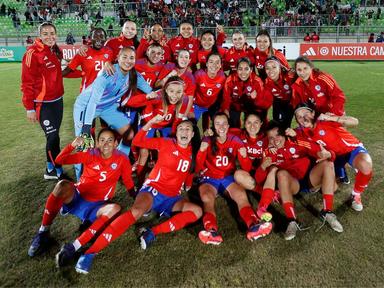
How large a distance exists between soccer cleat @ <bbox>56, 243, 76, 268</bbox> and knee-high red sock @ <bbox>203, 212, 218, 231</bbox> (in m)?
1.33

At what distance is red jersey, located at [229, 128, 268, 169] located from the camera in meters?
4.54

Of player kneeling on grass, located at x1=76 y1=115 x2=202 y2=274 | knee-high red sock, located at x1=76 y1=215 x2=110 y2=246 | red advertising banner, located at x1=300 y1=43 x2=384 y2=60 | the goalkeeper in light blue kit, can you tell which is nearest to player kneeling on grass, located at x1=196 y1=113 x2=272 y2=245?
player kneeling on grass, located at x1=76 y1=115 x2=202 y2=274

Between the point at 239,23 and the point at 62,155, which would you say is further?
the point at 239,23

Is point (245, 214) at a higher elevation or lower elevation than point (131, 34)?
lower

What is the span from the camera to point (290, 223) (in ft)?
11.8

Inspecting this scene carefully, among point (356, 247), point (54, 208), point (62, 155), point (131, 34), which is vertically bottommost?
point (356, 247)

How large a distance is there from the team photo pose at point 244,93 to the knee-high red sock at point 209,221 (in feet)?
6.97

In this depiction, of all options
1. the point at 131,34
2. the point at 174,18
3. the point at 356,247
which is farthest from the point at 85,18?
the point at 356,247

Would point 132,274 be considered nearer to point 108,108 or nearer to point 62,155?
point 62,155

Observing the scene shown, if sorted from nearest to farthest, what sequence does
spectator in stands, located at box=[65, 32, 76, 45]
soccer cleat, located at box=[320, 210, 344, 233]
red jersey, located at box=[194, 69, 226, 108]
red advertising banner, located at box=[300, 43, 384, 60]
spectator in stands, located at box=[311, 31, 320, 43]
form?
soccer cleat, located at box=[320, 210, 344, 233], red jersey, located at box=[194, 69, 226, 108], red advertising banner, located at box=[300, 43, 384, 60], spectator in stands, located at box=[311, 31, 320, 43], spectator in stands, located at box=[65, 32, 76, 45]

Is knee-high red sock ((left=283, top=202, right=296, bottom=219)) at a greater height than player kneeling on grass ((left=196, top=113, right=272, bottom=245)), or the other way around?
player kneeling on grass ((left=196, top=113, right=272, bottom=245))

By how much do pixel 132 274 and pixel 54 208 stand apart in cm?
105

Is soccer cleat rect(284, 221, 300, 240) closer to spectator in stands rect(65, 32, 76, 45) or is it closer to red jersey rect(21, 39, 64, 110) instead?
red jersey rect(21, 39, 64, 110)

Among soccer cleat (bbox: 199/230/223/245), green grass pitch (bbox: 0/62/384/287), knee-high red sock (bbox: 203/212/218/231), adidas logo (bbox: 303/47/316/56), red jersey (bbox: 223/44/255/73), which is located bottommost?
green grass pitch (bbox: 0/62/384/287)
